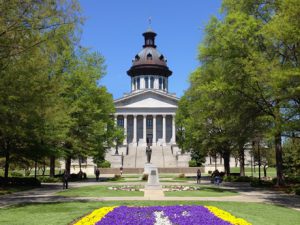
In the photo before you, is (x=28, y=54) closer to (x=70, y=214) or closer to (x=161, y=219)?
(x=70, y=214)

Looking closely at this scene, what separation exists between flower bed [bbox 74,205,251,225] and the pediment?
83.6 m

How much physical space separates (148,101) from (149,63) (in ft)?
54.1

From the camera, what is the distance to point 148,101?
9875cm

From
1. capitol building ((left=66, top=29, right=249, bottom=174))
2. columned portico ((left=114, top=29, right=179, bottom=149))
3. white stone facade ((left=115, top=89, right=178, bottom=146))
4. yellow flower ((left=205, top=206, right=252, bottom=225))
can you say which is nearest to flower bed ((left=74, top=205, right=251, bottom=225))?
yellow flower ((left=205, top=206, right=252, bottom=225))

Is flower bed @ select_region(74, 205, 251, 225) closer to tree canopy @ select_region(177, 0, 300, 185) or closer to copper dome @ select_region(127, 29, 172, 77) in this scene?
tree canopy @ select_region(177, 0, 300, 185)

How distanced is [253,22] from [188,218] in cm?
1582

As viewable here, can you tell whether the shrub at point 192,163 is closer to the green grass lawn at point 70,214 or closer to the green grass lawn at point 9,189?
the green grass lawn at point 9,189

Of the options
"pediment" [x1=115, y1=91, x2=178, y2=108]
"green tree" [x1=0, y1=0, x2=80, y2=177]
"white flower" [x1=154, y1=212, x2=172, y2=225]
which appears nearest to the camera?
"white flower" [x1=154, y1=212, x2=172, y2=225]

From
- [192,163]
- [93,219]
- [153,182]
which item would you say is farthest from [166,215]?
[192,163]

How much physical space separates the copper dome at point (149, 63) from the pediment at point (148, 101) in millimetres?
13734

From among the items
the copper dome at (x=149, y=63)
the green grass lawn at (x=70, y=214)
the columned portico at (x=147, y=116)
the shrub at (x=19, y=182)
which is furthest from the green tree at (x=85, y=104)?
the copper dome at (x=149, y=63)

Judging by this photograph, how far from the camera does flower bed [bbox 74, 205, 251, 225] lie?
11.8m

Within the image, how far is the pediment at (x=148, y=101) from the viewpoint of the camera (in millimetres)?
98000

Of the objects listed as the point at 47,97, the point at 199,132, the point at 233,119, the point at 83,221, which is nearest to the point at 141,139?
the point at 199,132
